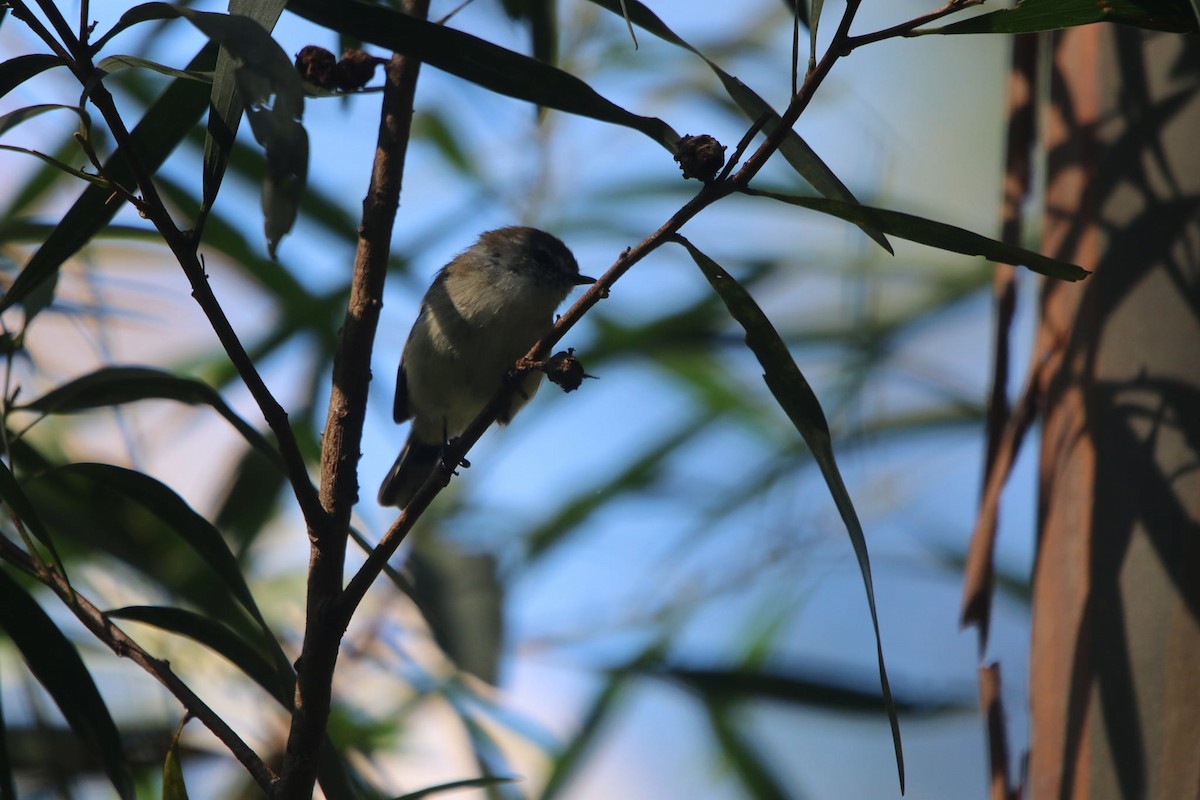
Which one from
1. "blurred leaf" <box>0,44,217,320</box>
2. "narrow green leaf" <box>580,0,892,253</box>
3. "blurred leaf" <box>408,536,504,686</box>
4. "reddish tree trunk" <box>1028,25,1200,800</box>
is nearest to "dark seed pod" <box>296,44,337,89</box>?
"blurred leaf" <box>0,44,217,320</box>

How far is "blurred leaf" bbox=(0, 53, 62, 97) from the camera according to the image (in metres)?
1.10

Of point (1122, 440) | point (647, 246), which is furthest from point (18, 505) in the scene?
point (1122, 440)

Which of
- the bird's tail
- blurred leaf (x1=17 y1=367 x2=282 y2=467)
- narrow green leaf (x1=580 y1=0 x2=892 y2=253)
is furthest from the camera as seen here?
the bird's tail

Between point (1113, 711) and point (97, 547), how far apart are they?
1680 mm

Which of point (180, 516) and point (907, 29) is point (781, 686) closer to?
point (180, 516)

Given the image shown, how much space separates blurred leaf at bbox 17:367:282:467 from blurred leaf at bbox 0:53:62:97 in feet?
1.39

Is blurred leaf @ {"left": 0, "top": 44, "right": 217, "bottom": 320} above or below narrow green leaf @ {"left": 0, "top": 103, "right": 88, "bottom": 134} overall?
above

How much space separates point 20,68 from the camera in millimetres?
1106

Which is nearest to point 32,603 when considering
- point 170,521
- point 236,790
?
point 170,521

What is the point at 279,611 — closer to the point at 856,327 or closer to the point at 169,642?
the point at 169,642

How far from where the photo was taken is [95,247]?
9.32 ft

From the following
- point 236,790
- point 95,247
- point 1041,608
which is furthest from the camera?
point 95,247

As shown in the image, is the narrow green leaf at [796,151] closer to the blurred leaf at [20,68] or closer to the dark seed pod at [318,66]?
the dark seed pod at [318,66]

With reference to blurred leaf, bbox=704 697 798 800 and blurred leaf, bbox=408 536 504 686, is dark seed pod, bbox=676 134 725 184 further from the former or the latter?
blurred leaf, bbox=704 697 798 800
